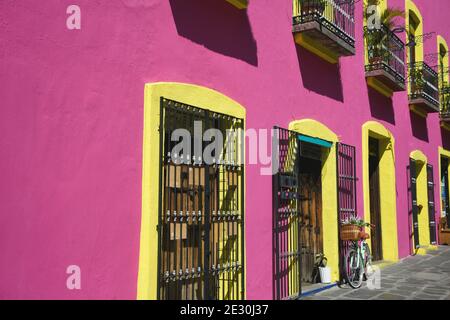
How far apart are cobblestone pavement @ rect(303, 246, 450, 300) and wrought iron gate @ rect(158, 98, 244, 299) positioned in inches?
71.6

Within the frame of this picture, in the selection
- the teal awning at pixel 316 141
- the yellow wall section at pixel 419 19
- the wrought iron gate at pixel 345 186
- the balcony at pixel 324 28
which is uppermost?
the yellow wall section at pixel 419 19

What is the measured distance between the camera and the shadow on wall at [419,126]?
12538 millimetres

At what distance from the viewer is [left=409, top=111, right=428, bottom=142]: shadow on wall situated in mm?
12538

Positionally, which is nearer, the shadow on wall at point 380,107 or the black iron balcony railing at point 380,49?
the black iron balcony railing at point 380,49

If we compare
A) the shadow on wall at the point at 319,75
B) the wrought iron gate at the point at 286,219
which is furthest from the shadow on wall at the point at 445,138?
the wrought iron gate at the point at 286,219

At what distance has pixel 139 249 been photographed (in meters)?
4.31

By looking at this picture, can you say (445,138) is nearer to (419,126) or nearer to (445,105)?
(445,105)

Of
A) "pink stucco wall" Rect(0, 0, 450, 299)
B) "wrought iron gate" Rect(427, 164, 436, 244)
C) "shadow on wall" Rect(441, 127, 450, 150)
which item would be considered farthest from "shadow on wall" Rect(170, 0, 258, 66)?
"shadow on wall" Rect(441, 127, 450, 150)

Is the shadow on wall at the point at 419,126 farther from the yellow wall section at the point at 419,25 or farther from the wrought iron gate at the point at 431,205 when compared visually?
the yellow wall section at the point at 419,25

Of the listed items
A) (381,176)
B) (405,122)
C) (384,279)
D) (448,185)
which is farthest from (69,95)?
(448,185)

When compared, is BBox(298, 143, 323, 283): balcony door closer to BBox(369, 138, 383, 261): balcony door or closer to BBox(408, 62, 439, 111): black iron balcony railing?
BBox(369, 138, 383, 261): balcony door

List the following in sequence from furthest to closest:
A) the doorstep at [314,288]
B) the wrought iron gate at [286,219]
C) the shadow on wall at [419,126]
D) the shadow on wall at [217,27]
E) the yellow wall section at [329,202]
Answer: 1. the shadow on wall at [419,126]
2. the yellow wall section at [329,202]
3. the doorstep at [314,288]
4. the wrought iron gate at [286,219]
5. the shadow on wall at [217,27]

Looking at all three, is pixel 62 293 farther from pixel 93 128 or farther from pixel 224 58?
pixel 224 58

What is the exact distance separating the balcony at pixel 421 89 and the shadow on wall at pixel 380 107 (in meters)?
1.43
